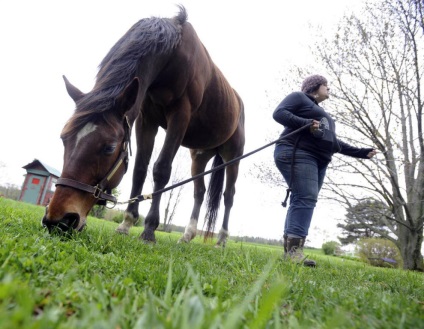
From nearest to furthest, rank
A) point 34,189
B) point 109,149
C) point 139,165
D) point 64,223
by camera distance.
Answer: point 64,223, point 109,149, point 139,165, point 34,189

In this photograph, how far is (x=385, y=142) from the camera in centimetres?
1273

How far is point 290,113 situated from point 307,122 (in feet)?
0.82

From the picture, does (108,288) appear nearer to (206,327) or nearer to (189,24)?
(206,327)

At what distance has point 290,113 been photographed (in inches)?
157

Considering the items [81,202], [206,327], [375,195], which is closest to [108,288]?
[206,327]

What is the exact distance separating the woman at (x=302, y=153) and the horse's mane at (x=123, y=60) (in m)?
1.71

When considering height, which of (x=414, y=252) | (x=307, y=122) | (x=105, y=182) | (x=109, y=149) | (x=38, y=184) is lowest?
(x=105, y=182)

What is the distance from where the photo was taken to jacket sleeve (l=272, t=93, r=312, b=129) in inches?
155

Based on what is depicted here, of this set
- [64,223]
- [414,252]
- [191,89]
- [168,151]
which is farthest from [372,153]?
[414,252]

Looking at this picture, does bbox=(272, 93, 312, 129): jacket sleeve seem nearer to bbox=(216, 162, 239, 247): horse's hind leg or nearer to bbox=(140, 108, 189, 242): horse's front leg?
bbox=(140, 108, 189, 242): horse's front leg

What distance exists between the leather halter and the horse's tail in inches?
155

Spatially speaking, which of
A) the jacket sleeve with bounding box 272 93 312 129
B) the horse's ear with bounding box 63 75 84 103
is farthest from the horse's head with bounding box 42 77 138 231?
the jacket sleeve with bounding box 272 93 312 129

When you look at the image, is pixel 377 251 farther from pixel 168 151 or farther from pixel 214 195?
pixel 168 151

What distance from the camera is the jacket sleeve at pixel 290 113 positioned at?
394 cm
